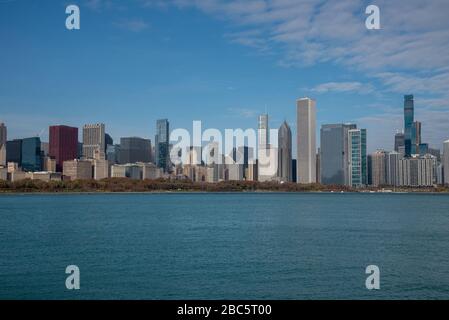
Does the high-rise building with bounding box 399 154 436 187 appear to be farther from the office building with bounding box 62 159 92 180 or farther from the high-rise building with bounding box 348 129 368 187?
the office building with bounding box 62 159 92 180

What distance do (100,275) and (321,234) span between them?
1372 cm

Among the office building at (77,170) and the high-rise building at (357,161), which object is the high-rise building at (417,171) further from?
the office building at (77,170)

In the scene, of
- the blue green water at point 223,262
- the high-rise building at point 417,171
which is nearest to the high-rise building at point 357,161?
the high-rise building at point 417,171

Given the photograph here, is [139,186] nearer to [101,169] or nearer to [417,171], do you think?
[101,169]

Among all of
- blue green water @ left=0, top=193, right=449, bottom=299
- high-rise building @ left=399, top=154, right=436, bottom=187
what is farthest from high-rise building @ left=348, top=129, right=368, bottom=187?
blue green water @ left=0, top=193, right=449, bottom=299

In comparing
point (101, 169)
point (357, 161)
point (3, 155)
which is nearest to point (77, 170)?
point (101, 169)

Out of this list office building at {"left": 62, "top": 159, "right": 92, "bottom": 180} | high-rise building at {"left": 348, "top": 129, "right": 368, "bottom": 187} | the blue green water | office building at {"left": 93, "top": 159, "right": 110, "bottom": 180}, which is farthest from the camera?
office building at {"left": 93, "top": 159, "right": 110, "bottom": 180}

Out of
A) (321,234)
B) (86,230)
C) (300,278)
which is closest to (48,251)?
(86,230)

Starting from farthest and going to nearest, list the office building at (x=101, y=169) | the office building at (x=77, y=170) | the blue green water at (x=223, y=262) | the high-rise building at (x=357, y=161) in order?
the office building at (x=101, y=169) → the office building at (x=77, y=170) → the high-rise building at (x=357, y=161) → the blue green water at (x=223, y=262)

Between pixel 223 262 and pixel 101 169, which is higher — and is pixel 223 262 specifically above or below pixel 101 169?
below

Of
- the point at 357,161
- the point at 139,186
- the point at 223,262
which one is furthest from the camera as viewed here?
the point at 139,186

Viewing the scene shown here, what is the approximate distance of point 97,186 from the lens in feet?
337

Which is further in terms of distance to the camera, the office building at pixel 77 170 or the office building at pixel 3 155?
the office building at pixel 77 170
